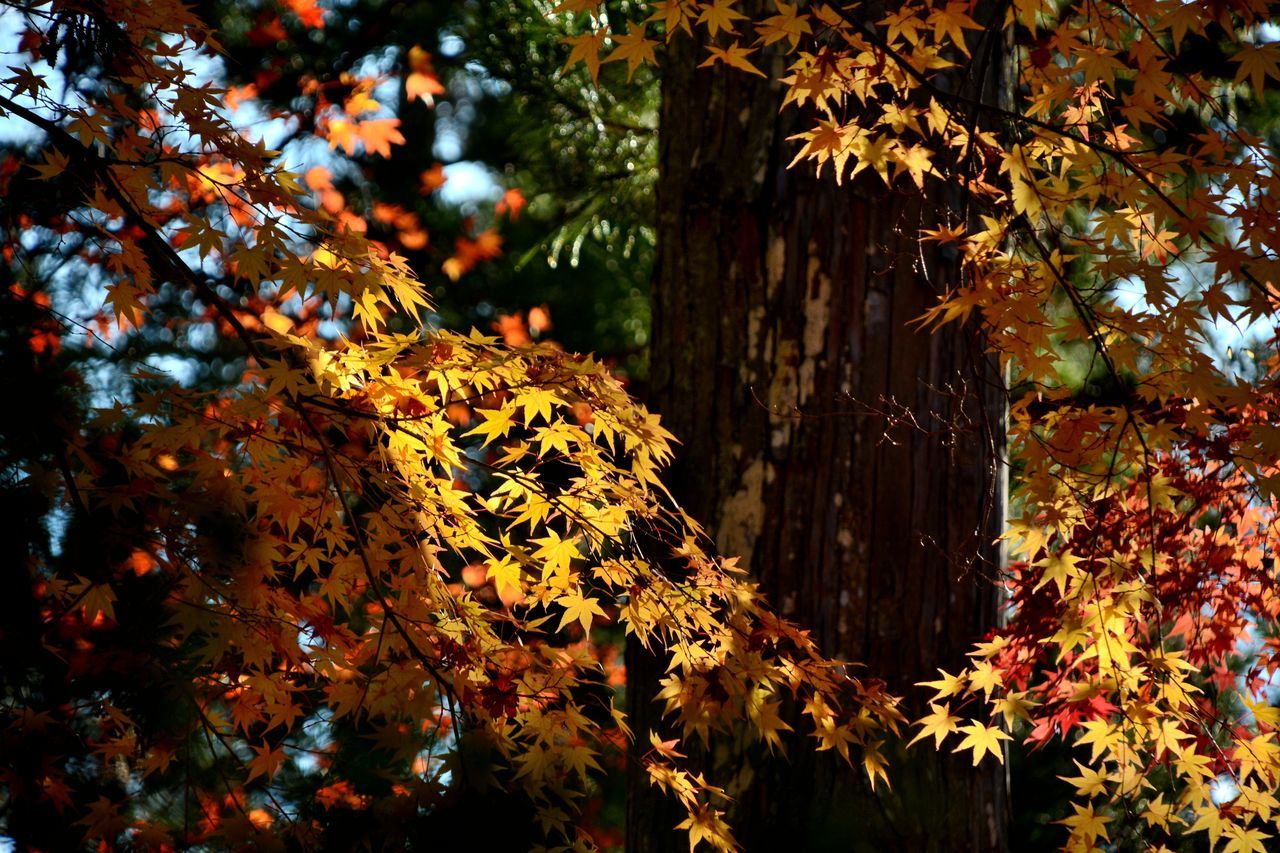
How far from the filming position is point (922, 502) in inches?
86.8

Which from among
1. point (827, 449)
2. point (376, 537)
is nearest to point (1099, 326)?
point (827, 449)

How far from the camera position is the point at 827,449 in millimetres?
2217

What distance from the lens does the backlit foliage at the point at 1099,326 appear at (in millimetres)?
1617

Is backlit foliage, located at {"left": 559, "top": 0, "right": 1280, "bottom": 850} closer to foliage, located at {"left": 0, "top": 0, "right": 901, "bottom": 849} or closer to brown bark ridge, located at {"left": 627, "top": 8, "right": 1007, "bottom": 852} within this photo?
brown bark ridge, located at {"left": 627, "top": 8, "right": 1007, "bottom": 852}

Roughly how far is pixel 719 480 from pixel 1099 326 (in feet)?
2.65

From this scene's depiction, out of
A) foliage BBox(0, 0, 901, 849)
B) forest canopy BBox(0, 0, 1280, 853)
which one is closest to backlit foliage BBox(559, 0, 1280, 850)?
forest canopy BBox(0, 0, 1280, 853)

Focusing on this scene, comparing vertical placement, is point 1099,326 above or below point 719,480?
above

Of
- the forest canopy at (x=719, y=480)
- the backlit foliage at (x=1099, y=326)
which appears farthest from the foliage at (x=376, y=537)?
the backlit foliage at (x=1099, y=326)

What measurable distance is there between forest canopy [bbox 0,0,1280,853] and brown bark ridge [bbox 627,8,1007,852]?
1 centimetres

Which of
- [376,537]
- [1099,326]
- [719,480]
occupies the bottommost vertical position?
[376,537]

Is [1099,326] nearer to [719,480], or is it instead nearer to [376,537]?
[719,480]

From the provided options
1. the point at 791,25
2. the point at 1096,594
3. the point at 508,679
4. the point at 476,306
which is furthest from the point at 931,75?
the point at 476,306

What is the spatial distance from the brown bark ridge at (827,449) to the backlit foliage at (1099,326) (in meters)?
0.08

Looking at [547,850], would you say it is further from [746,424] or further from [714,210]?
[714,210]
